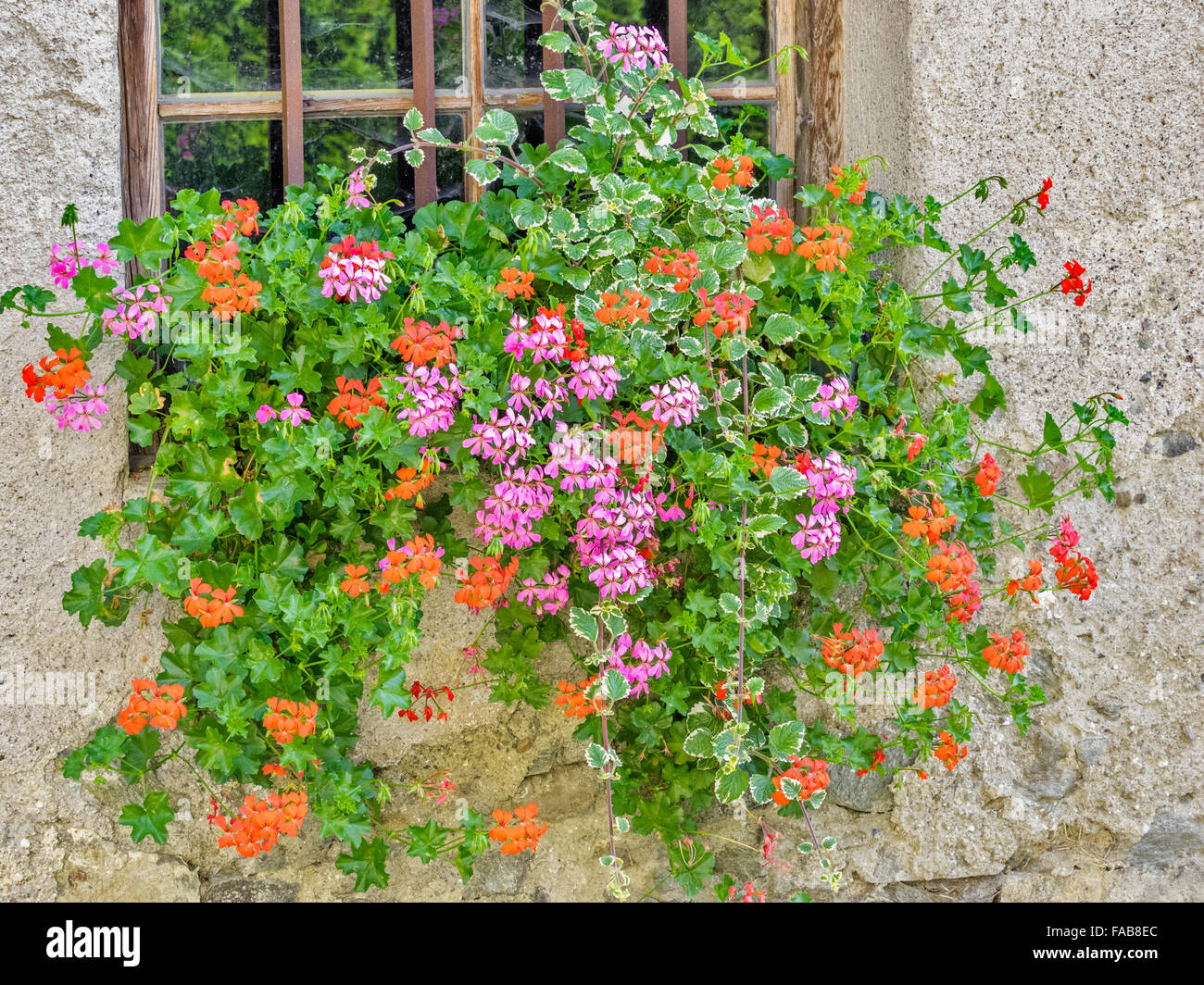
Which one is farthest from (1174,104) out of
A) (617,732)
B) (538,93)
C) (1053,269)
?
(617,732)

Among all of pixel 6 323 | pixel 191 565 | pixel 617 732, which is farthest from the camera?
pixel 617 732

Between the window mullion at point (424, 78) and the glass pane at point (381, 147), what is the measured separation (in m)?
0.08

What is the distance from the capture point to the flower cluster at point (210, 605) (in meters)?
1.50

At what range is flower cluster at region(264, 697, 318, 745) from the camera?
4.96ft

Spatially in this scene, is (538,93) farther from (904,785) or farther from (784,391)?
(904,785)

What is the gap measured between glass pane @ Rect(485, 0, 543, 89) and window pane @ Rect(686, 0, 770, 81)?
339 mm

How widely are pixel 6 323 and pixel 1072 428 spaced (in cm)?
204

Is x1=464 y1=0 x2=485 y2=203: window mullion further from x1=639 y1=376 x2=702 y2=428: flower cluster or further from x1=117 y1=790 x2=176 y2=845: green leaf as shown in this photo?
x1=117 y1=790 x2=176 y2=845: green leaf

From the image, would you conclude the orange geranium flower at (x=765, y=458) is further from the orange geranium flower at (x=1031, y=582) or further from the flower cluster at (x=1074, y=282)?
the flower cluster at (x=1074, y=282)

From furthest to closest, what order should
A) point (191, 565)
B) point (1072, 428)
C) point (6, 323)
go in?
point (1072, 428), point (6, 323), point (191, 565)

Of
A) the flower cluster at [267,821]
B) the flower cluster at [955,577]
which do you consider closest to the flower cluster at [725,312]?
the flower cluster at [955,577]

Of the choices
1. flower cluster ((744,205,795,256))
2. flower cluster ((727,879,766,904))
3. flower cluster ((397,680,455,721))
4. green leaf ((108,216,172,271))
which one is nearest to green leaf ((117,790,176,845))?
flower cluster ((397,680,455,721))

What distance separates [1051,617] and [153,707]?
5.50 feet

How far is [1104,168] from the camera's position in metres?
1.96
